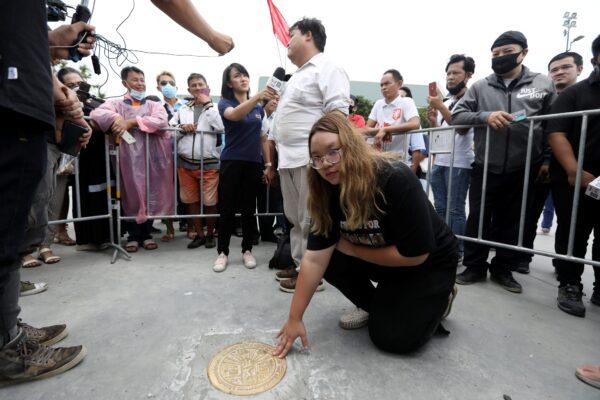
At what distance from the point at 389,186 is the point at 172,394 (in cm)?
140

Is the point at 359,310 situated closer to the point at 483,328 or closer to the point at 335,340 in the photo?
the point at 335,340

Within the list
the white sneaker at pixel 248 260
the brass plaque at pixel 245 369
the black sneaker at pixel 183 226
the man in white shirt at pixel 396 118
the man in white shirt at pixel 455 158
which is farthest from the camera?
the black sneaker at pixel 183 226

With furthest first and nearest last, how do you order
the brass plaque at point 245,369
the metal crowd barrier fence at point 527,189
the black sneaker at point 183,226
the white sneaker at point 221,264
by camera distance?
1. the black sneaker at point 183,226
2. the white sneaker at point 221,264
3. the metal crowd barrier fence at point 527,189
4. the brass plaque at point 245,369

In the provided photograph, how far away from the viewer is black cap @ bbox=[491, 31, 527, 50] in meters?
2.83

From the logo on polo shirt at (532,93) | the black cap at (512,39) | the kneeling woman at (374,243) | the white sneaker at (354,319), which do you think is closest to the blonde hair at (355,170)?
the kneeling woman at (374,243)

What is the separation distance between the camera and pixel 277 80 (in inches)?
111

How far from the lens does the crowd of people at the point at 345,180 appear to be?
1.67 metres

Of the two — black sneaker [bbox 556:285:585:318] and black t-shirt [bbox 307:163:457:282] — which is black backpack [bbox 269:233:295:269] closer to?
black t-shirt [bbox 307:163:457:282]

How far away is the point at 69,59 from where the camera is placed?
5.92 feet

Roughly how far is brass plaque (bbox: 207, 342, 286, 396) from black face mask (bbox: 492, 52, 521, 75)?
2907 mm

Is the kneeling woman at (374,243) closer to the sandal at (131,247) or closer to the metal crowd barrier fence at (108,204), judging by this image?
the metal crowd barrier fence at (108,204)

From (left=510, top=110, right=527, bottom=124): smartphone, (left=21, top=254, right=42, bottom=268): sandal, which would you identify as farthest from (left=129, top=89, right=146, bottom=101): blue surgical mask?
(left=510, top=110, right=527, bottom=124): smartphone

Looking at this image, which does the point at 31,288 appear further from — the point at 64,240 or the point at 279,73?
the point at 279,73

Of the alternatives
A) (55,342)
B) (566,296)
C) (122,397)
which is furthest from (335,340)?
(566,296)
